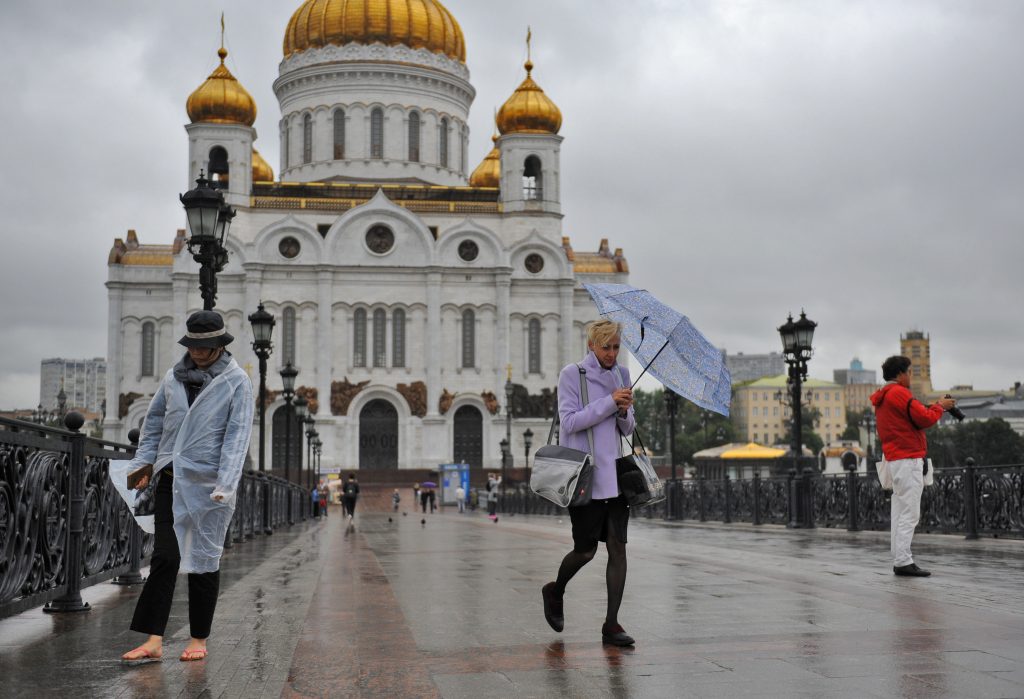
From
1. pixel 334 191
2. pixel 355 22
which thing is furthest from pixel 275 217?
pixel 355 22

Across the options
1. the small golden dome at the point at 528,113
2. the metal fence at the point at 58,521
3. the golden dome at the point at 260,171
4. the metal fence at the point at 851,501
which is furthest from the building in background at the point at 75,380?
the metal fence at the point at 58,521

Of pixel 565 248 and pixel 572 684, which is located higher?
pixel 565 248

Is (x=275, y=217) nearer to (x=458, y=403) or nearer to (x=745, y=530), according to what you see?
(x=458, y=403)

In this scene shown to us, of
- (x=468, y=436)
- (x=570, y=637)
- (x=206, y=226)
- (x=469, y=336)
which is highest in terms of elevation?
(x=469, y=336)

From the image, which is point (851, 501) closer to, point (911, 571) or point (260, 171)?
point (911, 571)

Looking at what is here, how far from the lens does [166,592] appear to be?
6238 millimetres

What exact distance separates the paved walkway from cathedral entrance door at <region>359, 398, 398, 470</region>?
5404cm

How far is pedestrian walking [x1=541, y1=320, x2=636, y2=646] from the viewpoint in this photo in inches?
262

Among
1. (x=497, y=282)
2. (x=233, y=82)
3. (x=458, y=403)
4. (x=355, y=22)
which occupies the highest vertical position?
(x=355, y=22)

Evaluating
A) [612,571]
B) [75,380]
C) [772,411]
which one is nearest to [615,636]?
[612,571]

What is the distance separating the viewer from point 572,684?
543 centimetres

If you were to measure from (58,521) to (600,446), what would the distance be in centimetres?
390

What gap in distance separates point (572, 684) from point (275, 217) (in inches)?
2495

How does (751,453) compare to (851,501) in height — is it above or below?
above
